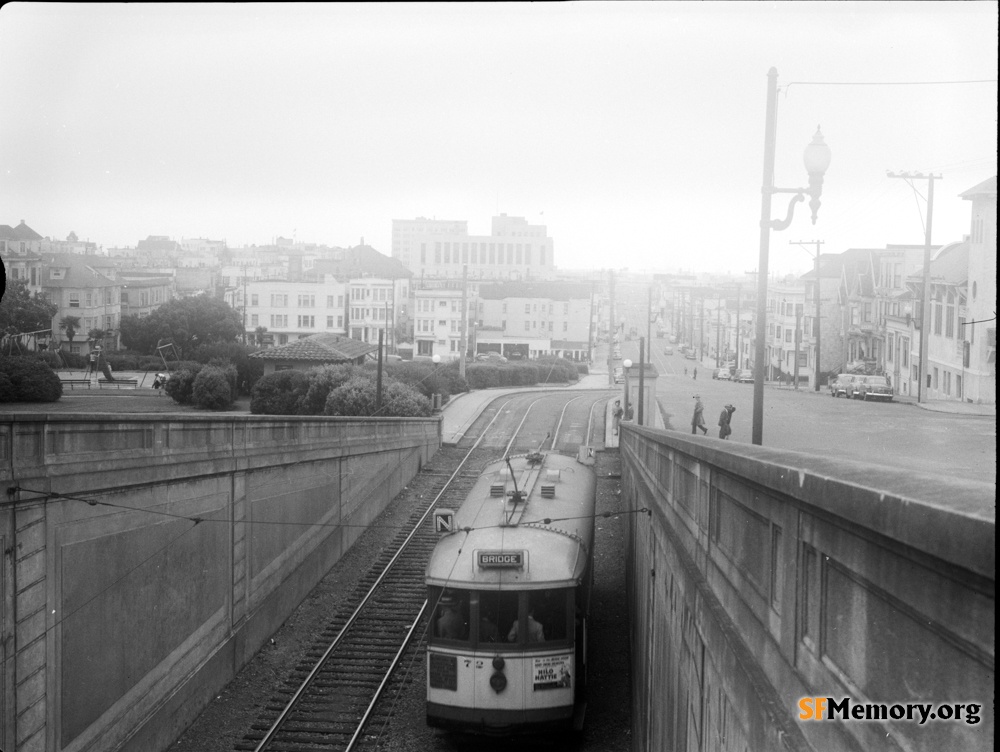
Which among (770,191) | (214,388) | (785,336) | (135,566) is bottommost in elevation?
(135,566)

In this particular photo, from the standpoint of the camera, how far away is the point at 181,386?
16.5 meters

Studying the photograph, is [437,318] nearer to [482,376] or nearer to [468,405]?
[482,376]

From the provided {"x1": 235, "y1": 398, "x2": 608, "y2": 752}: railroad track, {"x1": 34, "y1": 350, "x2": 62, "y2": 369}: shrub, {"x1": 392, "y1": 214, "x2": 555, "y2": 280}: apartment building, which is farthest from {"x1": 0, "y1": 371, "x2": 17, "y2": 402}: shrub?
{"x1": 392, "y1": 214, "x2": 555, "y2": 280}: apartment building

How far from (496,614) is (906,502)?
8.44 metres

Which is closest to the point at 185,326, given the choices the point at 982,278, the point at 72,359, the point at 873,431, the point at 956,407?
the point at 72,359

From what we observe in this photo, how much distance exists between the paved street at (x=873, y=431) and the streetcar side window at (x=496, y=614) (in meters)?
3.65

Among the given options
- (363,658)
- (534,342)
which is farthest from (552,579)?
(534,342)

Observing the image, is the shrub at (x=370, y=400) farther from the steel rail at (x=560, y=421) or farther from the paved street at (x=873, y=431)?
the paved street at (x=873, y=431)

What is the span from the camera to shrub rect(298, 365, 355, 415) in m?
28.4

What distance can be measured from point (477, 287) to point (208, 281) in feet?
140

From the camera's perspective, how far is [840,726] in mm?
3004

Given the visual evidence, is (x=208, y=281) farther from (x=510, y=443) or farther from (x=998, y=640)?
(x=998, y=640)

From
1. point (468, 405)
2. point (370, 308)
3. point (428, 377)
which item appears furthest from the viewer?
point (370, 308)

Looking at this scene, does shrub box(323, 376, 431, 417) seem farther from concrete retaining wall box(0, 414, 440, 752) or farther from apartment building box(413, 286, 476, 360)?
apartment building box(413, 286, 476, 360)
